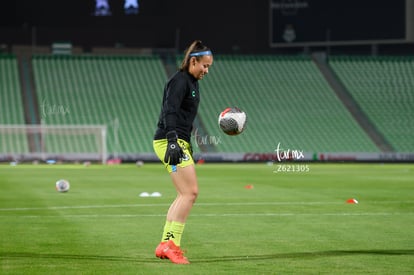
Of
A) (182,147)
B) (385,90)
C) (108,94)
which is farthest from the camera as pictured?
(385,90)

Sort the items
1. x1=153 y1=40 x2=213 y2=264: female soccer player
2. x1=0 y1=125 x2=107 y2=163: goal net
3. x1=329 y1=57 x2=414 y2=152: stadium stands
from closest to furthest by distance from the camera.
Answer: x1=153 y1=40 x2=213 y2=264: female soccer player < x1=0 y1=125 x2=107 y2=163: goal net < x1=329 y1=57 x2=414 y2=152: stadium stands

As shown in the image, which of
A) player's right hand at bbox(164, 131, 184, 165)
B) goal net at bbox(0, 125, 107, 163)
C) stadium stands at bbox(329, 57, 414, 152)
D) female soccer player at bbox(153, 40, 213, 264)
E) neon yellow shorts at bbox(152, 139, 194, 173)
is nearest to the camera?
player's right hand at bbox(164, 131, 184, 165)

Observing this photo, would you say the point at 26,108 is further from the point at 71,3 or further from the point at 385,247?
the point at 385,247

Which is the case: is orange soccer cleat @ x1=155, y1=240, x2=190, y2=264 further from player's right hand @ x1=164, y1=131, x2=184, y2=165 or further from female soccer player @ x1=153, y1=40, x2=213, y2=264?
player's right hand @ x1=164, y1=131, x2=184, y2=165

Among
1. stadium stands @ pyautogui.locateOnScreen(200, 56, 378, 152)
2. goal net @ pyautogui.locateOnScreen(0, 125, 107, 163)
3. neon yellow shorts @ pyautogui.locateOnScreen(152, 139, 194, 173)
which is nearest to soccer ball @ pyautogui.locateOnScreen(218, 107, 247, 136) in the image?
neon yellow shorts @ pyautogui.locateOnScreen(152, 139, 194, 173)

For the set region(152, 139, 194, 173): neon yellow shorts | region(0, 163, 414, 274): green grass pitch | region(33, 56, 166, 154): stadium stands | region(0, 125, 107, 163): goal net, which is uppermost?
region(152, 139, 194, 173): neon yellow shorts

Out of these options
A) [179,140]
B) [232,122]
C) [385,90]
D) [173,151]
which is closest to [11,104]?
[385,90]

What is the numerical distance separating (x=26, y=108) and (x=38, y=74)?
4.32 meters

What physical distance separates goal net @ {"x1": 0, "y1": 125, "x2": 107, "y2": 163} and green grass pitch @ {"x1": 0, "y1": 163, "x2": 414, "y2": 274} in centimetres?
2741

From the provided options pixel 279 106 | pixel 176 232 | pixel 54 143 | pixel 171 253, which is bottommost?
pixel 54 143

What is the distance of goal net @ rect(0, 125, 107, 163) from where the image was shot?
5034cm

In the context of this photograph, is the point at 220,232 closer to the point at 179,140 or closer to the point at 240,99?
the point at 179,140

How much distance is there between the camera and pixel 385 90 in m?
59.9

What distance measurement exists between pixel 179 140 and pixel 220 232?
11.0 ft
